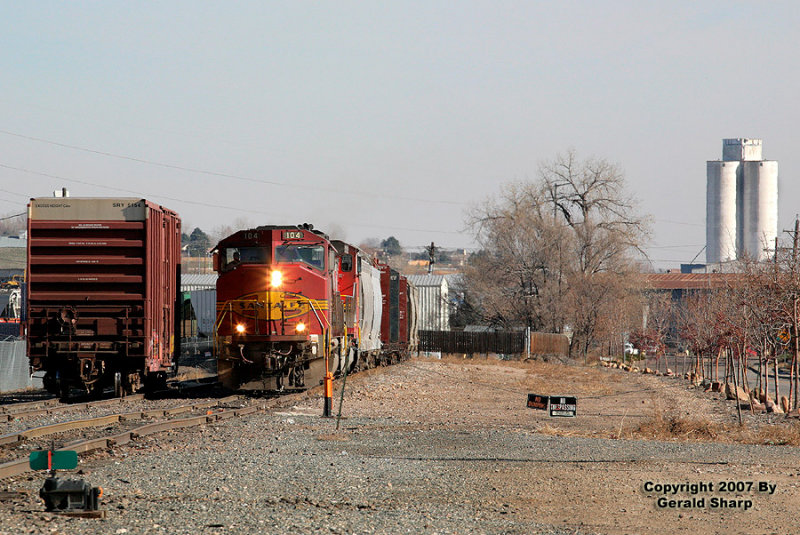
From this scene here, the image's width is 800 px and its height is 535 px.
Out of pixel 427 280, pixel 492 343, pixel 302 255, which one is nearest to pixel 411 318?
pixel 492 343

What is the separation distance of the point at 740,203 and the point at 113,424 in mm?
181163

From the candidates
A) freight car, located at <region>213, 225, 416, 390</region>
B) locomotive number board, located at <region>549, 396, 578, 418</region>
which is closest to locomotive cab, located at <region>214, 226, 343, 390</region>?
freight car, located at <region>213, 225, 416, 390</region>

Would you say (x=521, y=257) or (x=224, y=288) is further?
(x=521, y=257)

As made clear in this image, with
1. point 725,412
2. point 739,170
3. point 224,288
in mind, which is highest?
Result: point 739,170

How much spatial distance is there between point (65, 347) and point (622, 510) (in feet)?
46.4

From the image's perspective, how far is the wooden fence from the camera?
2359 inches

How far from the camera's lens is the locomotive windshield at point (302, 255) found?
21562mm

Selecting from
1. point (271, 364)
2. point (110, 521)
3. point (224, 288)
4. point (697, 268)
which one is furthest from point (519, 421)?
point (697, 268)

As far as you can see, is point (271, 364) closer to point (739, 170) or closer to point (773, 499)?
point (773, 499)

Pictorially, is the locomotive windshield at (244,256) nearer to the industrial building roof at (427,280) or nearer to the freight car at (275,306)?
the freight car at (275,306)

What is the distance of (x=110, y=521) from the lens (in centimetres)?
778

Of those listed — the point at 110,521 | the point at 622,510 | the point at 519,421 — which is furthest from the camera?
the point at 519,421

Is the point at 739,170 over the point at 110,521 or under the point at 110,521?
Answer: over

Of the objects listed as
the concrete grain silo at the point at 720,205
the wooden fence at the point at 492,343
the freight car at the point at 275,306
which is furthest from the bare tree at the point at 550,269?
the concrete grain silo at the point at 720,205
